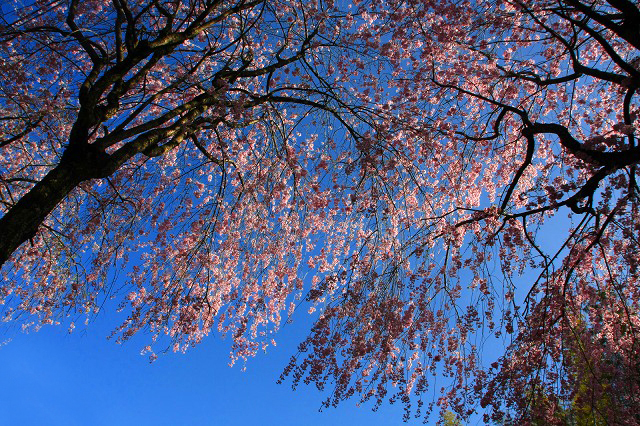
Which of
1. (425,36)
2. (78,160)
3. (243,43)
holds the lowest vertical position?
(78,160)

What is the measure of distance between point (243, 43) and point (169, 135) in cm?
176

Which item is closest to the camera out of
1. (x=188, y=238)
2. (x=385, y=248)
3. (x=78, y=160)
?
(x=78, y=160)

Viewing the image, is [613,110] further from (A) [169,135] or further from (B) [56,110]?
(B) [56,110]

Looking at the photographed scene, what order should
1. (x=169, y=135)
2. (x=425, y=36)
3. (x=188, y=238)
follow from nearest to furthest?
(x=169, y=135)
(x=425, y=36)
(x=188, y=238)

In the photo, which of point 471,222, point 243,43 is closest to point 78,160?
point 243,43

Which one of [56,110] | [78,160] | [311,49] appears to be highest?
[311,49]

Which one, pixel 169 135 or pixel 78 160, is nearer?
pixel 78 160

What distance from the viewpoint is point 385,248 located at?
5406 millimetres

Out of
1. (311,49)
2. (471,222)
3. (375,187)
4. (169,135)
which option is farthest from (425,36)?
(169,135)

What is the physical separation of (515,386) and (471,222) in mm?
1834

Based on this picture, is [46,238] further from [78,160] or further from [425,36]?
[425,36]

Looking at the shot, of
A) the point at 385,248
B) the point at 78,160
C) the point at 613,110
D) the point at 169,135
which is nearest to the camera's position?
the point at 78,160

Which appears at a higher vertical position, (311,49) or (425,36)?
(425,36)

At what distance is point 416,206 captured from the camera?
648 cm
